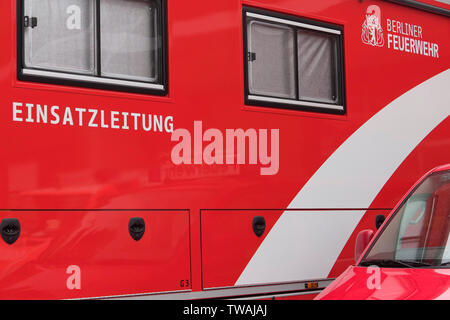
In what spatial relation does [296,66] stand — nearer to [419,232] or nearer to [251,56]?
[251,56]

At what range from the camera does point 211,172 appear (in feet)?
17.3

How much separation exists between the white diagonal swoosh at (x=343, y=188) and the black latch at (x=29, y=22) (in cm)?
244

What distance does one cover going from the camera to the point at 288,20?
5.88 m

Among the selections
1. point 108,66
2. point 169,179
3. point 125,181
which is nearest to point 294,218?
point 169,179

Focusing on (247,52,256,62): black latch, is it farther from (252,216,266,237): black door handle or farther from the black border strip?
the black border strip

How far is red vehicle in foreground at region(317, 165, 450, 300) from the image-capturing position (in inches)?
145

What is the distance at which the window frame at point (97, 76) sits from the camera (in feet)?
14.7

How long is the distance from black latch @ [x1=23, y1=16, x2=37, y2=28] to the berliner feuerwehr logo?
317cm

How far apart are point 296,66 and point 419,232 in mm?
2194

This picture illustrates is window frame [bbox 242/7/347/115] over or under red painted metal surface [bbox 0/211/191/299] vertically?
over

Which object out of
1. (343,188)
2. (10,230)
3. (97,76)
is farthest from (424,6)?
(10,230)

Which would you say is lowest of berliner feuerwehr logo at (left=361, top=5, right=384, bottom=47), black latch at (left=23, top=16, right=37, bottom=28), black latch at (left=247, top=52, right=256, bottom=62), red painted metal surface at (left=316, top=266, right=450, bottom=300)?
red painted metal surface at (left=316, top=266, right=450, bottom=300)

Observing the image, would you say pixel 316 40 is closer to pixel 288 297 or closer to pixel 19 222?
pixel 288 297

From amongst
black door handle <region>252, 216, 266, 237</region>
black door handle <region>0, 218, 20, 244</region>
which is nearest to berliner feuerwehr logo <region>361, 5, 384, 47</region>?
black door handle <region>252, 216, 266, 237</region>
